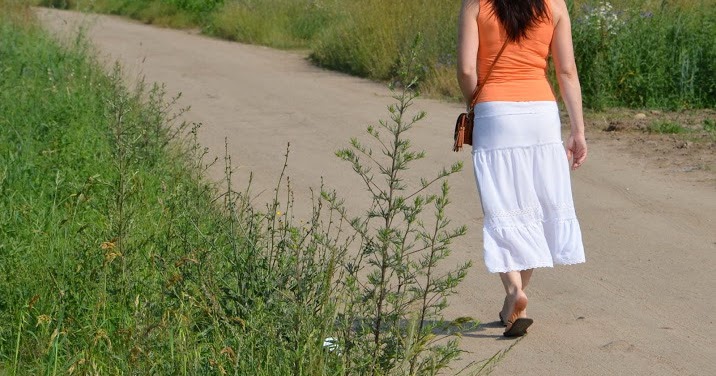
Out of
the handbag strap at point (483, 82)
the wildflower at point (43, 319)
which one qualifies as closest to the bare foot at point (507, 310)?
the handbag strap at point (483, 82)

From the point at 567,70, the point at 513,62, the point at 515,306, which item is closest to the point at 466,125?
the point at 513,62

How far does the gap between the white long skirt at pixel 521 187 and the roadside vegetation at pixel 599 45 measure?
6723mm

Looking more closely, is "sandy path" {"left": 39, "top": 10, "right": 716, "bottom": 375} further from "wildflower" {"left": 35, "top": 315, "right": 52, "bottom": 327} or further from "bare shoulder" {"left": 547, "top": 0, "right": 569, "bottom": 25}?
"wildflower" {"left": 35, "top": 315, "right": 52, "bottom": 327}

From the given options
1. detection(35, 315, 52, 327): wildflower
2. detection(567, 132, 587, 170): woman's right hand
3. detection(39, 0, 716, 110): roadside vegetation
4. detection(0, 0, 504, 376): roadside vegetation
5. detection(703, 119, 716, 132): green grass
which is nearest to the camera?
detection(0, 0, 504, 376): roadside vegetation

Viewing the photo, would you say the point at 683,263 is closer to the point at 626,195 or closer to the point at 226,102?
the point at 626,195

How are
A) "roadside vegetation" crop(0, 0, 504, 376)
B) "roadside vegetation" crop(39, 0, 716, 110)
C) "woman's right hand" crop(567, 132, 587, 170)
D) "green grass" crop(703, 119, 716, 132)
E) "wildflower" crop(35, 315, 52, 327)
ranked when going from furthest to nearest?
"roadside vegetation" crop(39, 0, 716, 110) → "green grass" crop(703, 119, 716, 132) → "woman's right hand" crop(567, 132, 587, 170) → "wildflower" crop(35, 315, 52, 327) → "roadside vegetation" crop(0, 0, 504, 376)

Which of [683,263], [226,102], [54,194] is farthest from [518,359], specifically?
[226,102]

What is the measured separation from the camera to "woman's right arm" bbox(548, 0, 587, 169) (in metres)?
5.94

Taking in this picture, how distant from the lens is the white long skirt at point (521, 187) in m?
5.85

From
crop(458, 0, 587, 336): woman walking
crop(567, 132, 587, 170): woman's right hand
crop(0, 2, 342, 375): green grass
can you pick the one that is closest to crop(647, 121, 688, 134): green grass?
crop(0, 2, 342, 375): green grass

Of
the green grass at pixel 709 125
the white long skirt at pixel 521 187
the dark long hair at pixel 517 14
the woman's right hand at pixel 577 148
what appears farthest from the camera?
the green grass at pixel 709 125

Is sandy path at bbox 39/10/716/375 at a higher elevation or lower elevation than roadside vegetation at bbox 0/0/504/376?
lower

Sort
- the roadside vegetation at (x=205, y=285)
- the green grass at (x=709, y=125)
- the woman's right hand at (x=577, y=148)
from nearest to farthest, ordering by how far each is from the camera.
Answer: the roadside vegetation at (x=205, y=285)
the woman's right hand at (x=577, y=148)
the green grass at (x=709, y=125)

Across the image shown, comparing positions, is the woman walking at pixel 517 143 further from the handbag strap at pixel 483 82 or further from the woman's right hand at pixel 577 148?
the woman's right hand at pixel 577 148
